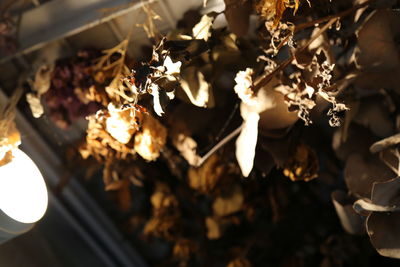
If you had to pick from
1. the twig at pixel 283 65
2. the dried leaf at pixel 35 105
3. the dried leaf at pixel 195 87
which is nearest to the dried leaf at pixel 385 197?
the twig at pixel 283 65

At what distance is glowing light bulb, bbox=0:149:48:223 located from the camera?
33.5 inches

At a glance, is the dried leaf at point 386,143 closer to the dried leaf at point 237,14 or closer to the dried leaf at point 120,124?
the dried leaf at point 237,14

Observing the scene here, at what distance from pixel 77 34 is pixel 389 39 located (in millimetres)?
802

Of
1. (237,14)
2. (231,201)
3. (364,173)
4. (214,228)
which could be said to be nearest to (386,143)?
(364,173)

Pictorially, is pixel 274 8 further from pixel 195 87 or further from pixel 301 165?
pixel 301 165

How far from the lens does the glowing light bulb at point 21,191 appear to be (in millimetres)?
852

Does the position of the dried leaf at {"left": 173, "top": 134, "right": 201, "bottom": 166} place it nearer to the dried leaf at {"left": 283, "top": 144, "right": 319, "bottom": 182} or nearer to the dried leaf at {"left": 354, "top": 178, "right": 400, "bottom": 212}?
the dried leaf at {"left": 283, "top": 144, "right": 319, "bottom": 182}

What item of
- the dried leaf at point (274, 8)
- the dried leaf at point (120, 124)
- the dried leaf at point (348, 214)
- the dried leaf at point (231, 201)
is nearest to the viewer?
the dried leaf at point (274, 8)

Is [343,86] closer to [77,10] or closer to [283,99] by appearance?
[283,99]

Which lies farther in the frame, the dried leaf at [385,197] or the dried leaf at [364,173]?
the dried leaf at [364,173]

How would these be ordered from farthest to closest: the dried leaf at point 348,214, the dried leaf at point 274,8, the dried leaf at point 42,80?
1. the dried leaf at point 42,80
2. the dried leaf at point 348,214
3. the dried leaf at point 274,8

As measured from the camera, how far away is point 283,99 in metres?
0.87

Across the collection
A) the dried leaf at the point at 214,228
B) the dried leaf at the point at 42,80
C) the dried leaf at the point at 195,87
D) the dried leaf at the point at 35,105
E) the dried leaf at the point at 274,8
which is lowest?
the dried leaf at the point at 214,228

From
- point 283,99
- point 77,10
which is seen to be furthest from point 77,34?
point 283,99
